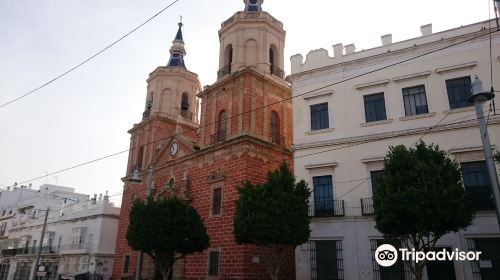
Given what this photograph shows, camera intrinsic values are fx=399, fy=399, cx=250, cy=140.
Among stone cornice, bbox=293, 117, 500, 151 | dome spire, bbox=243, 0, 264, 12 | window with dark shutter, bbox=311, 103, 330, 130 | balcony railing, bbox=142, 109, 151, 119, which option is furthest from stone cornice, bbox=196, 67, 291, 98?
balcony railing, bbox=142, 109, 151, 119

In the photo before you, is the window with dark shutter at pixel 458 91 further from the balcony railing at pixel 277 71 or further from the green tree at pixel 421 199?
the balcony railing at pixel 277 71

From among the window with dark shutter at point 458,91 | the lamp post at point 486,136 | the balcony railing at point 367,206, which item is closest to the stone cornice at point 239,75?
the balcony railing at point 367,206

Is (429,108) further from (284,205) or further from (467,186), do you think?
(284,205)

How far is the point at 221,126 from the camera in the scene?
2406 centimetres

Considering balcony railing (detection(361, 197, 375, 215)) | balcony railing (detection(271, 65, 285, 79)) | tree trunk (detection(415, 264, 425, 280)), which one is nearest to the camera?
tree trunk (detection(415, 264, 425, 280))

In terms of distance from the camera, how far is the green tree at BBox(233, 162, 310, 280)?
14.5m

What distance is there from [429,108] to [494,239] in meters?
5.45

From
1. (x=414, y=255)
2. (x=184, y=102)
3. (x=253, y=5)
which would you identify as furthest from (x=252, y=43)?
(x=414, y=255)

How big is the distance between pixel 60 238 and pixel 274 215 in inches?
1344

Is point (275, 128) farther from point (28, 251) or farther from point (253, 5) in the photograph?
point (28, 251)

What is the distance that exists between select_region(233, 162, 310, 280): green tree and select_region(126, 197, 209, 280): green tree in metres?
3.90

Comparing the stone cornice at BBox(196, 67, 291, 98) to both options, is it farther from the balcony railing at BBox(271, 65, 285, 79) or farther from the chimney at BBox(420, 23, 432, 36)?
the chimney at BBox(420, 23, 432, 36)

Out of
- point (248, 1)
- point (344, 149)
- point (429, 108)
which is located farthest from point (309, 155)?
point (248, 1)

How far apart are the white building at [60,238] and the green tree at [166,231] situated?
18184 mm
